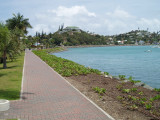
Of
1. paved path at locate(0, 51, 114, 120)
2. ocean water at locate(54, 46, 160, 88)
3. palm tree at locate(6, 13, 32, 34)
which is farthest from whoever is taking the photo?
palm tree at locate(6, 13, 32, 34)

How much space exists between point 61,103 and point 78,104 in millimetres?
667

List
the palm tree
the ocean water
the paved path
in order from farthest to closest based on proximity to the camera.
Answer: the palm tree
the ocean water
the paved path

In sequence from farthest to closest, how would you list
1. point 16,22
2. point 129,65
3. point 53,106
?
1. point 16,22
2. point 129,65
3. point 53,106

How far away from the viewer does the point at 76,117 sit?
7340mm

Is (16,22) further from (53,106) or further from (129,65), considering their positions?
(53,106)

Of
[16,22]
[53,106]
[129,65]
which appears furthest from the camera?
[16,22]

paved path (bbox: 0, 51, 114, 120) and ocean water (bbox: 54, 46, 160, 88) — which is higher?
paved path (bbox: 0, 51, 114, 120)

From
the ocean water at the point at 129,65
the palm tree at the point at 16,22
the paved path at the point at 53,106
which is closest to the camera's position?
the paved path at the point at 53,106

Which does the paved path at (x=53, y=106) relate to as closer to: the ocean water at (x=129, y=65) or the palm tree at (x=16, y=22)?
the ocean water at (x=129, y=65)

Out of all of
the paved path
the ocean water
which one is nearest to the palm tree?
the ocean water

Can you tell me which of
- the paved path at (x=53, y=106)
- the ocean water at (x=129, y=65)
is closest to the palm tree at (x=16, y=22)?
the ocean water at (x=129, y=65)

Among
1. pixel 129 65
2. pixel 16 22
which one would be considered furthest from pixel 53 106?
pixel 16 22

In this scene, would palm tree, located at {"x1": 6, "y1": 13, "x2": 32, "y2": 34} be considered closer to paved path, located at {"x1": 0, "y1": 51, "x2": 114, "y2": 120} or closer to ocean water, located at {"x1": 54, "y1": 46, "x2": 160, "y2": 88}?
ocean water, located at {"x1": 54, "y1": 46, "x2": 160, "y2": 88}

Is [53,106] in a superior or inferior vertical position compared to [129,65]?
superior
